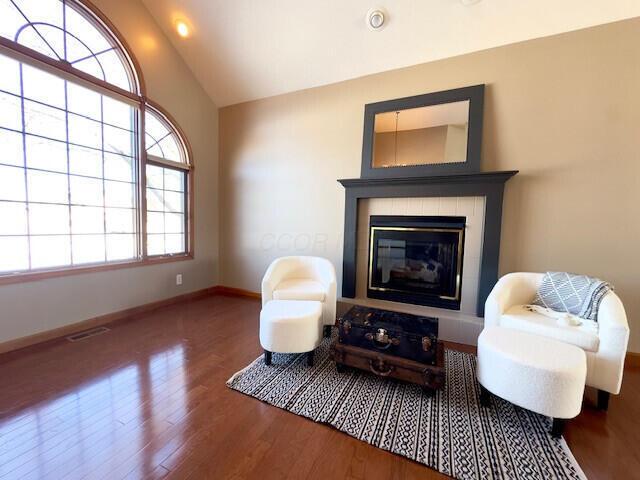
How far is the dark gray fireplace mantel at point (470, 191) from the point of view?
2.47 m

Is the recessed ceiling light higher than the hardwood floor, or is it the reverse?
the recessed ceiling light

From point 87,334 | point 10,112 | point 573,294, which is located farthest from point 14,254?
point 573,294

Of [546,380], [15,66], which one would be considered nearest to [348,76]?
[15,66]

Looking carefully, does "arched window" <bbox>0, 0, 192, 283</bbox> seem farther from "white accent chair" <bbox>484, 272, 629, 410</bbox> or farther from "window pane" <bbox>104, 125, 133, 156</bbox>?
"white accent chair" <bbox>484, 272, 629, 410</bbox>

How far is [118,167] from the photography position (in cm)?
292

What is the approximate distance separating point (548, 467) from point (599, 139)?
2571 millimetres

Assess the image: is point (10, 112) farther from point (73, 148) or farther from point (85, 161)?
point (85, 161)

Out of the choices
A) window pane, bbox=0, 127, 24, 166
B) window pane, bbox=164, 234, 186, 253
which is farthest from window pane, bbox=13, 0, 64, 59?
window pane, bbox=164, 234, 186, 253

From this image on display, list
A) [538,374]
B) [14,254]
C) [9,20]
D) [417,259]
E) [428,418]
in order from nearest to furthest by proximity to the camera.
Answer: [538,374] → [428,418] → [9,20] → [14,254] → [417,259]

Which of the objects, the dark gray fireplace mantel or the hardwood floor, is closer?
the hardwood floor

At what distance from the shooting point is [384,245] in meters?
3.02

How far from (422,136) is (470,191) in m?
0.78

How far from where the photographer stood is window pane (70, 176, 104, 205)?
2.58m

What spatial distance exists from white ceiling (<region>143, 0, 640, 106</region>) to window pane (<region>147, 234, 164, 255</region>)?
2.27 metres
